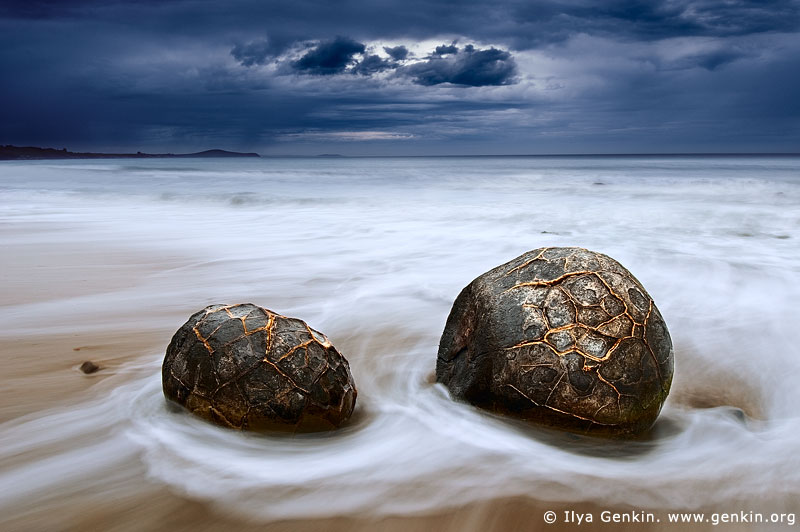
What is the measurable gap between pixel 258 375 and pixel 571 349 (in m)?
1.52

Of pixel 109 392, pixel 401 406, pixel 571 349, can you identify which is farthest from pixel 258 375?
pixel 571 349

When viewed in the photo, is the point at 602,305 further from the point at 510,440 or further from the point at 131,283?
the point at 131,283

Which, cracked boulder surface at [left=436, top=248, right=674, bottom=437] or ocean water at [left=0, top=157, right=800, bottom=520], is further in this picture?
cracked boulder surface at [left=436, top=248, right=674, bottom=437]

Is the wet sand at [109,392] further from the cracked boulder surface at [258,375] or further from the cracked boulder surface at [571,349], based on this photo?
the cracked boulder surface at [571,349]

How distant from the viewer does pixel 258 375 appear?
286cm

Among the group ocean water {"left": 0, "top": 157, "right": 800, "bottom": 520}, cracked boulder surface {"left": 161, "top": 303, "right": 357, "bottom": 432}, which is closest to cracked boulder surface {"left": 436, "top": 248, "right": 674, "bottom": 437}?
ocean water {"left": 0, "top": 157, "right": 800, "bottom": 520}

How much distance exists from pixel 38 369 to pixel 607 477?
346 centimetres

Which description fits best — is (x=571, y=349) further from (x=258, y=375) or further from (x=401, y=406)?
(x=258, y=375)

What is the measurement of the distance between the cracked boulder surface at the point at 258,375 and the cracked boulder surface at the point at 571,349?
79 centimetres

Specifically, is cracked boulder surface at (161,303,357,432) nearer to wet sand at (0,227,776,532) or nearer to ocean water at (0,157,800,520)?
ocean water at (0,157,800,520)

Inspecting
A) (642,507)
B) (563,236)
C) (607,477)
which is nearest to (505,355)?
(607,477)

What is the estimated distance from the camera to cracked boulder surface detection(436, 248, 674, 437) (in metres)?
2.89

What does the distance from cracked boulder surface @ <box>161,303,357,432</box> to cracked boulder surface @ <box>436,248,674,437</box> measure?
2.60 ft

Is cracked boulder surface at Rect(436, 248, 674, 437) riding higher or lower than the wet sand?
higher
